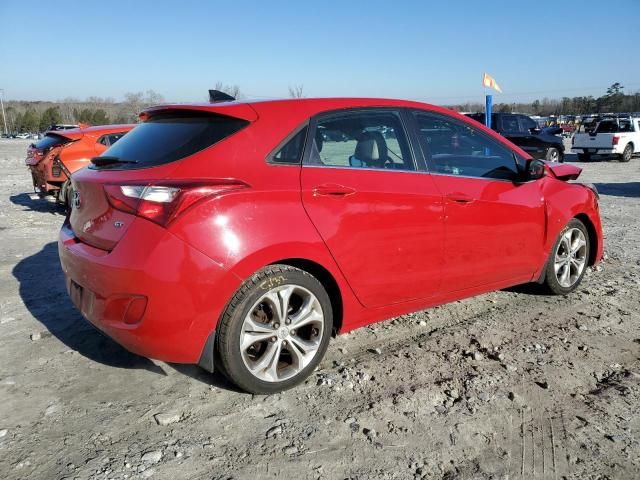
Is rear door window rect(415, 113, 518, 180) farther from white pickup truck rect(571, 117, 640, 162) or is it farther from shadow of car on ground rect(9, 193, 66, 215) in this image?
white pickup truck rect(571, 117, 640, 162)

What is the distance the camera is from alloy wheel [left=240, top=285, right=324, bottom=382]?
2.94 m

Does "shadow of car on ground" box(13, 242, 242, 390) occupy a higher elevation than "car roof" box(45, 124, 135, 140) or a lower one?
lower

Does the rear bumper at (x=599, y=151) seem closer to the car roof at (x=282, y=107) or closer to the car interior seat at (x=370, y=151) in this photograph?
the car roof at (x=282, y=107)

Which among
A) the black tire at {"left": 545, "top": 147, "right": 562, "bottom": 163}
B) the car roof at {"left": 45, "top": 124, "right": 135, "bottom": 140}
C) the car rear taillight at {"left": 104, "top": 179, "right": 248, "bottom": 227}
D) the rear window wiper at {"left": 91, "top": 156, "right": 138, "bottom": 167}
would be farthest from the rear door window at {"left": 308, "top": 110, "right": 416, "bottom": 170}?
the black tire at {"left": 545, "top": 147, "right": 562, "bottom": 163}

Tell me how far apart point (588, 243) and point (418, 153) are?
7.77 feet

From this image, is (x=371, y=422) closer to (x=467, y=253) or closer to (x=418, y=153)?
(x=467, y=253)

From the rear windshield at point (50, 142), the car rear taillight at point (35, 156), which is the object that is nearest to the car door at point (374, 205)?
the rear windshield at point (50, 142)

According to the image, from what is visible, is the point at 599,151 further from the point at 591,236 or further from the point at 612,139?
the point at 591,236

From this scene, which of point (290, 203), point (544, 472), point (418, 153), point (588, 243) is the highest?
point (418, 153)

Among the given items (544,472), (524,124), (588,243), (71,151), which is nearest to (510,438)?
(544,472)

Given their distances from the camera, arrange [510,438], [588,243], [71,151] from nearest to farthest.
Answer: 1. [510,438]
2. [588,243]
3. [71,151]

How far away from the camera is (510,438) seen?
105 inches

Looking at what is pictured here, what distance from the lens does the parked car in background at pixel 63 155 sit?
28.8ft

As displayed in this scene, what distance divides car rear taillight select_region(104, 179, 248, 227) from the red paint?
23 mm
